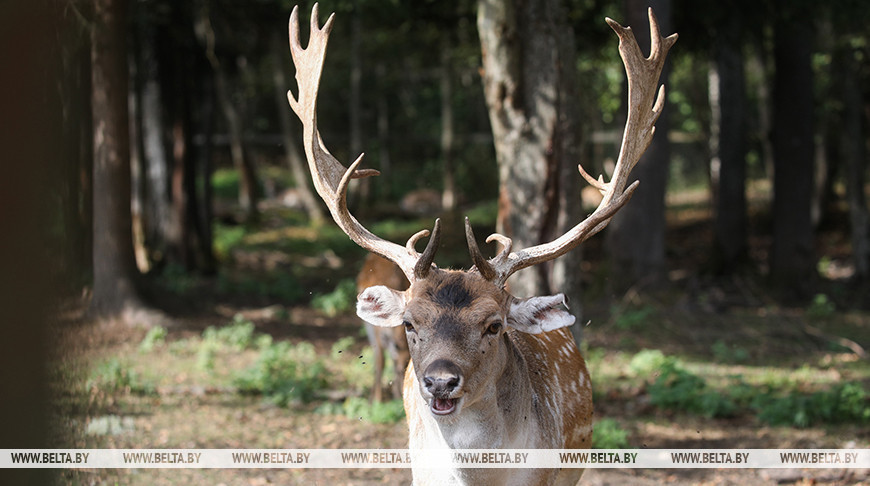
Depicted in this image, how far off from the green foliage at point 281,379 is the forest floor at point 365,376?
0.02 metres

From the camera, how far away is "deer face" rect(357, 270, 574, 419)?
139 inches

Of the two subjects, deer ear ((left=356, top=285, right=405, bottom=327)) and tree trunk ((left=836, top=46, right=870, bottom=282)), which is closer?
deer ear ((left=356, top=285, right=405, bottom=327))

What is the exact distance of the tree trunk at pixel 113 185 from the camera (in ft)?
27.0

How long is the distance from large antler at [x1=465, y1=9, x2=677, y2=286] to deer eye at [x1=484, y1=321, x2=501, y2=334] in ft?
0.88

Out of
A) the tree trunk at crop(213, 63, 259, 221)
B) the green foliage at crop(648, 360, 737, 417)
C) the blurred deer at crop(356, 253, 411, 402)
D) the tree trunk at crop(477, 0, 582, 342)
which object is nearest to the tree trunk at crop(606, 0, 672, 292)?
the green foliage at crop(648, 360, 737, 417)

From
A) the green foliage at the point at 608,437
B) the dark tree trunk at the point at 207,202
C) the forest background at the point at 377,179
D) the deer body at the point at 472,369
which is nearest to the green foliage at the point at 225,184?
the forest background at the point at 377,179

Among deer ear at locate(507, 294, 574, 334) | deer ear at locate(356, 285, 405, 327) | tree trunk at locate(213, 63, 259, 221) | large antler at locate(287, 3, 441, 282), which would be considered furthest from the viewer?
tree trunk at locate(213, 63, 259, 221)

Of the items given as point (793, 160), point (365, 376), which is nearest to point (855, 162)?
point (793, 160)

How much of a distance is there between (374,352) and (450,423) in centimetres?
444

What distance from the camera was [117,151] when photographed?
960 centimetres

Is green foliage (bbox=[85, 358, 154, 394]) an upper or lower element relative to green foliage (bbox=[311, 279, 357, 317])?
upper

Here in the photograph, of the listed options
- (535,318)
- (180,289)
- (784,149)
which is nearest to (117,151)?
(180,289)

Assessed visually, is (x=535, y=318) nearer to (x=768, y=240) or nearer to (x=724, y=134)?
(x=724, y=134)

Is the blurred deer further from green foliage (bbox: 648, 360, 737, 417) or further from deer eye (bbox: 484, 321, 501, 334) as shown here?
deer eye (bbox: 484, 321, 501, 334)
